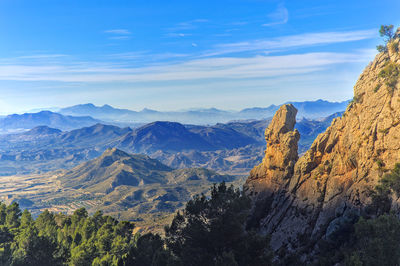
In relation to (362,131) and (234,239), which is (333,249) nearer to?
(234,239)

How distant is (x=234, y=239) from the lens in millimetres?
42469

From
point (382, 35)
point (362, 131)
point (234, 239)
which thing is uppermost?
point (382, 35)

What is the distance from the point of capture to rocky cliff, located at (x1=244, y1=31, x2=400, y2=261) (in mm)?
50219

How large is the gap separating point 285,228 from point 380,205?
1642 cm

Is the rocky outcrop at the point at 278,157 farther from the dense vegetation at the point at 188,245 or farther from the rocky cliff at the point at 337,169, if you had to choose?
the dense vegetation at the point at 188,245

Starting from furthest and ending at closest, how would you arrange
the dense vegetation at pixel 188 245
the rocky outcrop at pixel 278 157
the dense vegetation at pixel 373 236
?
the rocky outcrop at pixel 278 157
the dense vegetation at pixel 188 245
the dense vegetation at pixel 373 236

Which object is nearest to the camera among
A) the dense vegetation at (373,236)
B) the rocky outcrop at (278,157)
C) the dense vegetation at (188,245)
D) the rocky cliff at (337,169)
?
the dense vegetation at (373,236)

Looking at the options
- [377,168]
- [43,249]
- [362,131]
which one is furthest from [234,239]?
[43,249]

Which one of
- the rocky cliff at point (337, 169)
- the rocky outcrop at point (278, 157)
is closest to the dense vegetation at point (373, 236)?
the rocky cliff at point (337, 169)

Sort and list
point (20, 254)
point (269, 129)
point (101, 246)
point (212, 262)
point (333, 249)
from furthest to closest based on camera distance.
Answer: point (269, 129), point (101, 246), point (20, 254), point (333, 249), point (212, 262)

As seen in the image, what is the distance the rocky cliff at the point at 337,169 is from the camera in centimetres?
5022

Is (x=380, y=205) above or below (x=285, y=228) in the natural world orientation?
above

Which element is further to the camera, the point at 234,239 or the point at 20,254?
the point at 20,254

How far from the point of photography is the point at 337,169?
56.1 meters
